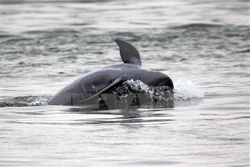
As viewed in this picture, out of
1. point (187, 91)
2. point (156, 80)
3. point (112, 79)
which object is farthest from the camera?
point (187, 91)

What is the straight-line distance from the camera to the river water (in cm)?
1013

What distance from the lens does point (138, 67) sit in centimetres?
1421

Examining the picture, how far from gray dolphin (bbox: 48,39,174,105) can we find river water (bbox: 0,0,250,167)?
16.4 inches

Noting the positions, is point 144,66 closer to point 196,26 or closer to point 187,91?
A: point 187,91

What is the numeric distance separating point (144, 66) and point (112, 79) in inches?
282

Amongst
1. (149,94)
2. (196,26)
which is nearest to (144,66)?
(149,94)

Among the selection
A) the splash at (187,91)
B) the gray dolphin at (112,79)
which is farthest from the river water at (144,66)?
the gray dolphin at (112,79)

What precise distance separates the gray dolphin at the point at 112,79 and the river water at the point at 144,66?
42 cm

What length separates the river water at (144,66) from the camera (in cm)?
1013

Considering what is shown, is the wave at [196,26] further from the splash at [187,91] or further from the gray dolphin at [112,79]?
the gray dolphin at [112,79]

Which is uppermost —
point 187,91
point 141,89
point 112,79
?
point 112,79

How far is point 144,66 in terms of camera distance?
69.2 ft

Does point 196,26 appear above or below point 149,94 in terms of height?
below

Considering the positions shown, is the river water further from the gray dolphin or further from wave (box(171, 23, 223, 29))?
the gray dolphin
